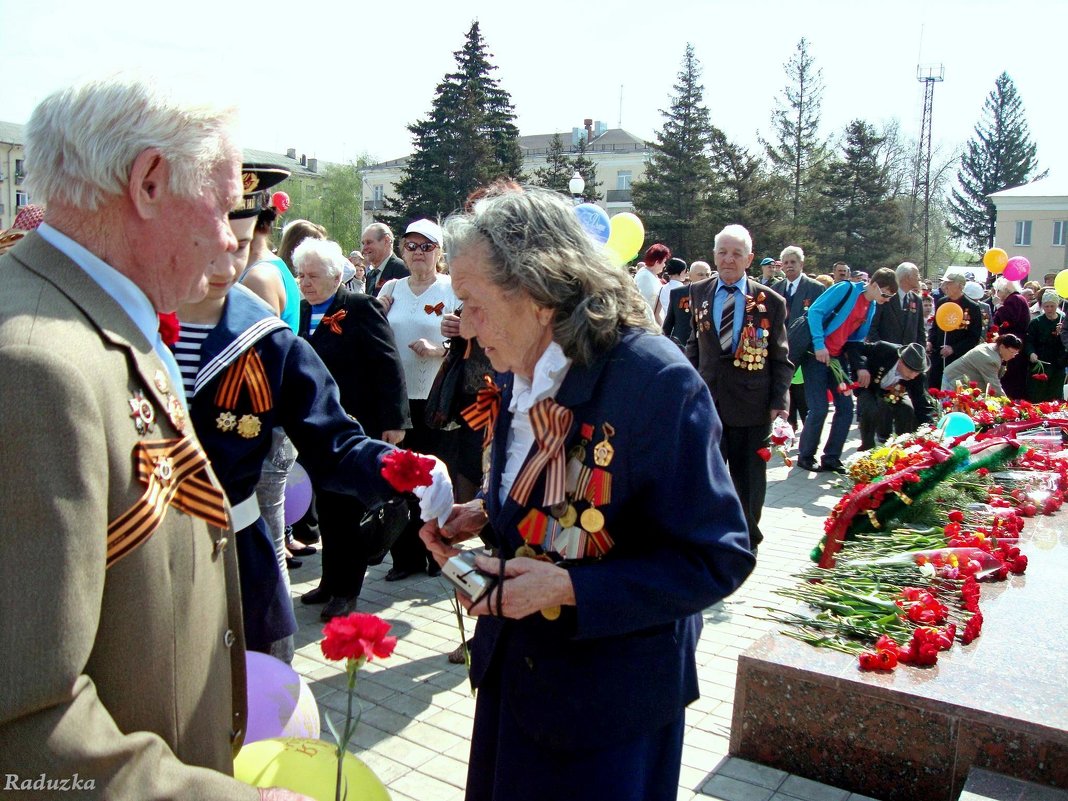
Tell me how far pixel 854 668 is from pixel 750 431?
313 centimetres

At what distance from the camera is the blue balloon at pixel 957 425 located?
7.39 m

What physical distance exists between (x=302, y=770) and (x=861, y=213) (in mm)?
48942

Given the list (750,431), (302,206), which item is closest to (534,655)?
(750,431)

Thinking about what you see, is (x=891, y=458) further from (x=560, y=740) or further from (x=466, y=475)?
(x=560, y=740)

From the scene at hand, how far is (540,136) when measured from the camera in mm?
82500

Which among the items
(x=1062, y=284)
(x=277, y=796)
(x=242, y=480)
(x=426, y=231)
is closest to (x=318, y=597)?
(x=426, y=231)

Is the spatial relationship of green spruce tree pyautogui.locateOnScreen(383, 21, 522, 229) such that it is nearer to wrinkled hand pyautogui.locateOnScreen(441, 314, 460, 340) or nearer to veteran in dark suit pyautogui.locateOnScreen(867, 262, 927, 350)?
veteran in dark suit pyautogui.locateOnScreen(867, 262, 927, 350)

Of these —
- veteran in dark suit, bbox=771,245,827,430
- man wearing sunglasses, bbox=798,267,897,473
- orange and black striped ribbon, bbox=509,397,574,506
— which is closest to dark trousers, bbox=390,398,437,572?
orange and black striped ribbon, bbox=509,397,574,506

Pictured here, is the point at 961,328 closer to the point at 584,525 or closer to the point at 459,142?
the point at 584,525

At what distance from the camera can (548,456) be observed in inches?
77.5

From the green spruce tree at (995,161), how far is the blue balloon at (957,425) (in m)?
60.3

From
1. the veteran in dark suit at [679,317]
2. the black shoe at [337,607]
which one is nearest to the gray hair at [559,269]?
the black shoe at [337,607]

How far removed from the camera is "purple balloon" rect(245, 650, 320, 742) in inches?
90.7

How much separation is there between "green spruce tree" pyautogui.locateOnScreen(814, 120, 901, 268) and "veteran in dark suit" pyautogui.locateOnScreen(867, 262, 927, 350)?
126 feet
